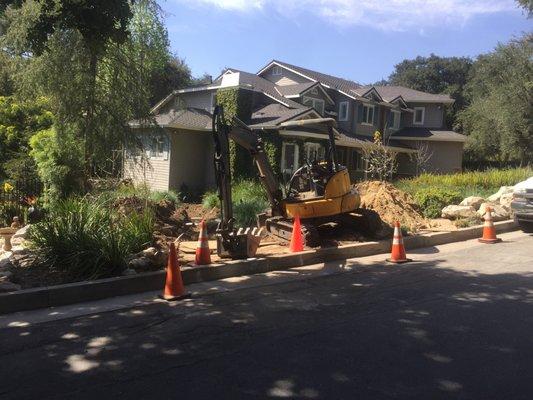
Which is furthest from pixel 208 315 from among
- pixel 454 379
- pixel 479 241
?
pixel 479 241

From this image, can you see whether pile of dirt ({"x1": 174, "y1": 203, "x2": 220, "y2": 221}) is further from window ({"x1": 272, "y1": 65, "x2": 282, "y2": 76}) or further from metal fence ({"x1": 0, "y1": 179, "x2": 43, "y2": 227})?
window ({"x1": 272, "y1": 65, "x2": 282, "y2": 76})

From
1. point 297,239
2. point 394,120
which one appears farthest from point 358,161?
point 297,239

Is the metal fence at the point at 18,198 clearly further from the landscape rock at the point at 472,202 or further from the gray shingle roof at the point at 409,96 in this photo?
the gray shingle roof at the point at 409,96

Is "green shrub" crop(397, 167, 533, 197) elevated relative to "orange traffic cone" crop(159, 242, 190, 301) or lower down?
elevated

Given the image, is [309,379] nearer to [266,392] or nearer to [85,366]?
[266,392]

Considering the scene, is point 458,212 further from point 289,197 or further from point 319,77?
point 319,77

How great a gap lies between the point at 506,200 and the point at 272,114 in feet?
43.5

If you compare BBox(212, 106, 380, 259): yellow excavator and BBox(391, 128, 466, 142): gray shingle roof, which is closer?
BBox(212, 106, 380, 259): yellow excavator

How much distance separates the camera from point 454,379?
435 centimetres

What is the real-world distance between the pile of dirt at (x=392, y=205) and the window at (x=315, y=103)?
17012mm

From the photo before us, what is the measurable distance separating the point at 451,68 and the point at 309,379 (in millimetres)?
→ 70485

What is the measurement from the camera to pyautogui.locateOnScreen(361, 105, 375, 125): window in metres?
34.6

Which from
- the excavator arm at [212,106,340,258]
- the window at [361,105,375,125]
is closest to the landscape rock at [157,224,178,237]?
the excavator arm at [212,106,340,258]

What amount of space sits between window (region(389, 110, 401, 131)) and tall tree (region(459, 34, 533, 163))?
5.44 m
